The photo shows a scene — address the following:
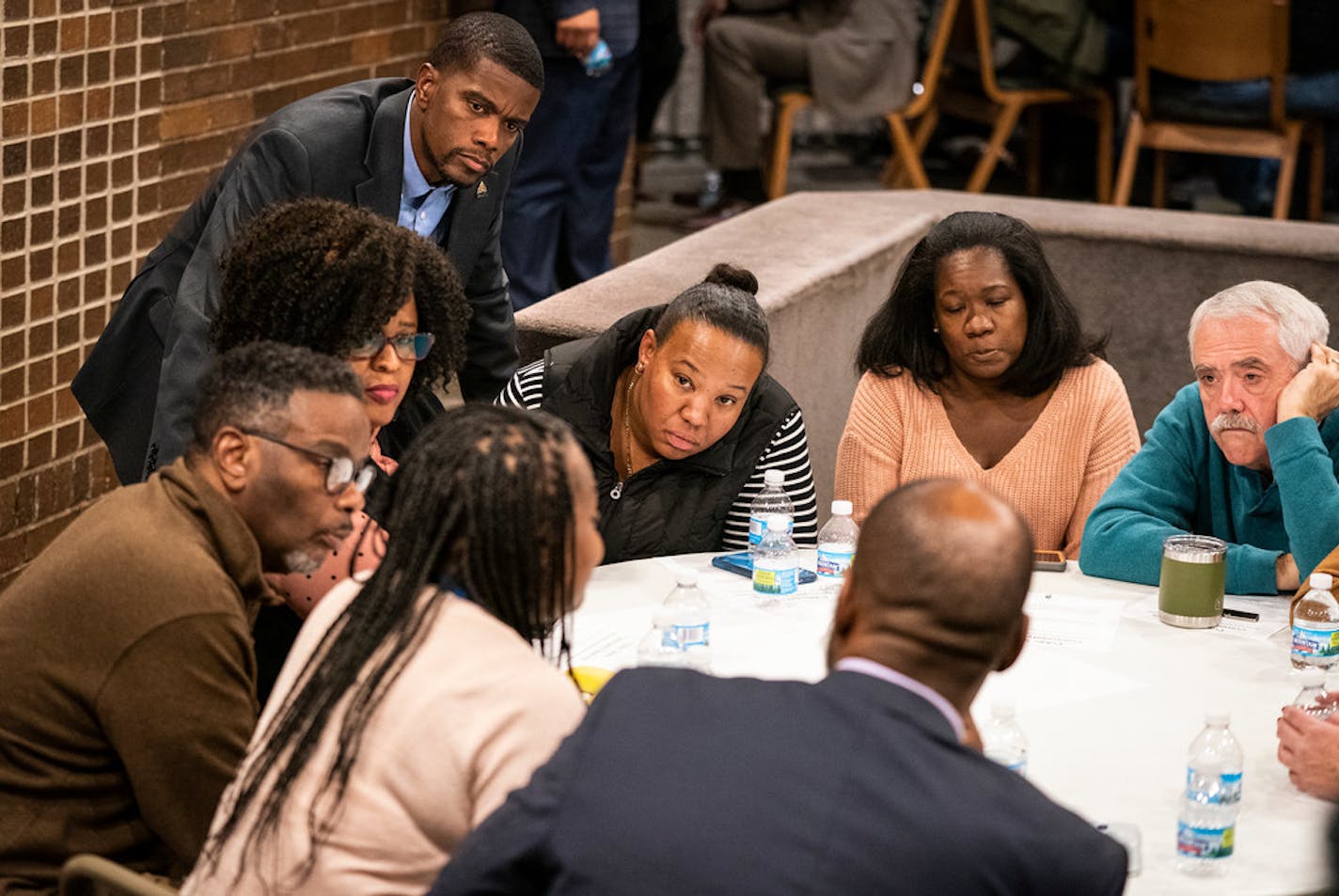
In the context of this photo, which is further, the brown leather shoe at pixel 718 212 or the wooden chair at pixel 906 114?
the brown leather shoe at pixel 718 212

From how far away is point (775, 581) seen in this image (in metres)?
3.04

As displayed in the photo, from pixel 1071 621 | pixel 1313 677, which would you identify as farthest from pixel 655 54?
pixel 1313 677

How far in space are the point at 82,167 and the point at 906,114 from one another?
12.8 ft

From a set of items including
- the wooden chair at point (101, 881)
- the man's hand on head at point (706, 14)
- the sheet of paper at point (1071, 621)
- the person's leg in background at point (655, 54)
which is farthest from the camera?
the man's hand on head at point (706, 14)

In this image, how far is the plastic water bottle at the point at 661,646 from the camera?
2.67 m

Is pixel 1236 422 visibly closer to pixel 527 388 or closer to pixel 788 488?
pixel 788 488

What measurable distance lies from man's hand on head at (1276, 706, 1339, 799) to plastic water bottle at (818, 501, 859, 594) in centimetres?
86

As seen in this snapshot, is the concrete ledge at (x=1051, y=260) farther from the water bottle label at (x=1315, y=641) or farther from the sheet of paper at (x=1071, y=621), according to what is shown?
the water bottle label at (x=1315, y=641)

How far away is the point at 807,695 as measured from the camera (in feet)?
5.50

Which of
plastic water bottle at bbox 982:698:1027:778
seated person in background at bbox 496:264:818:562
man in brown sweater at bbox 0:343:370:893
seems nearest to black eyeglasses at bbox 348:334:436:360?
seated person in background at bbox 496:264:818:562

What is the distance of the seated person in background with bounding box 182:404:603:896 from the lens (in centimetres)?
181

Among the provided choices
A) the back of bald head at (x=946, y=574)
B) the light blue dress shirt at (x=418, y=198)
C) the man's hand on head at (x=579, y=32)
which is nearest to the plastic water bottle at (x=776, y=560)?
the light blue dress shirt at (x=418, y=198)

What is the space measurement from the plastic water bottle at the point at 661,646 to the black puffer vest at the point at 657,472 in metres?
0.59

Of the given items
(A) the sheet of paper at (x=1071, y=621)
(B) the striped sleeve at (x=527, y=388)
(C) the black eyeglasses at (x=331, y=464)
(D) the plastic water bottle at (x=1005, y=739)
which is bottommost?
(A) the sheet of paper at (x=1071, y=621)
